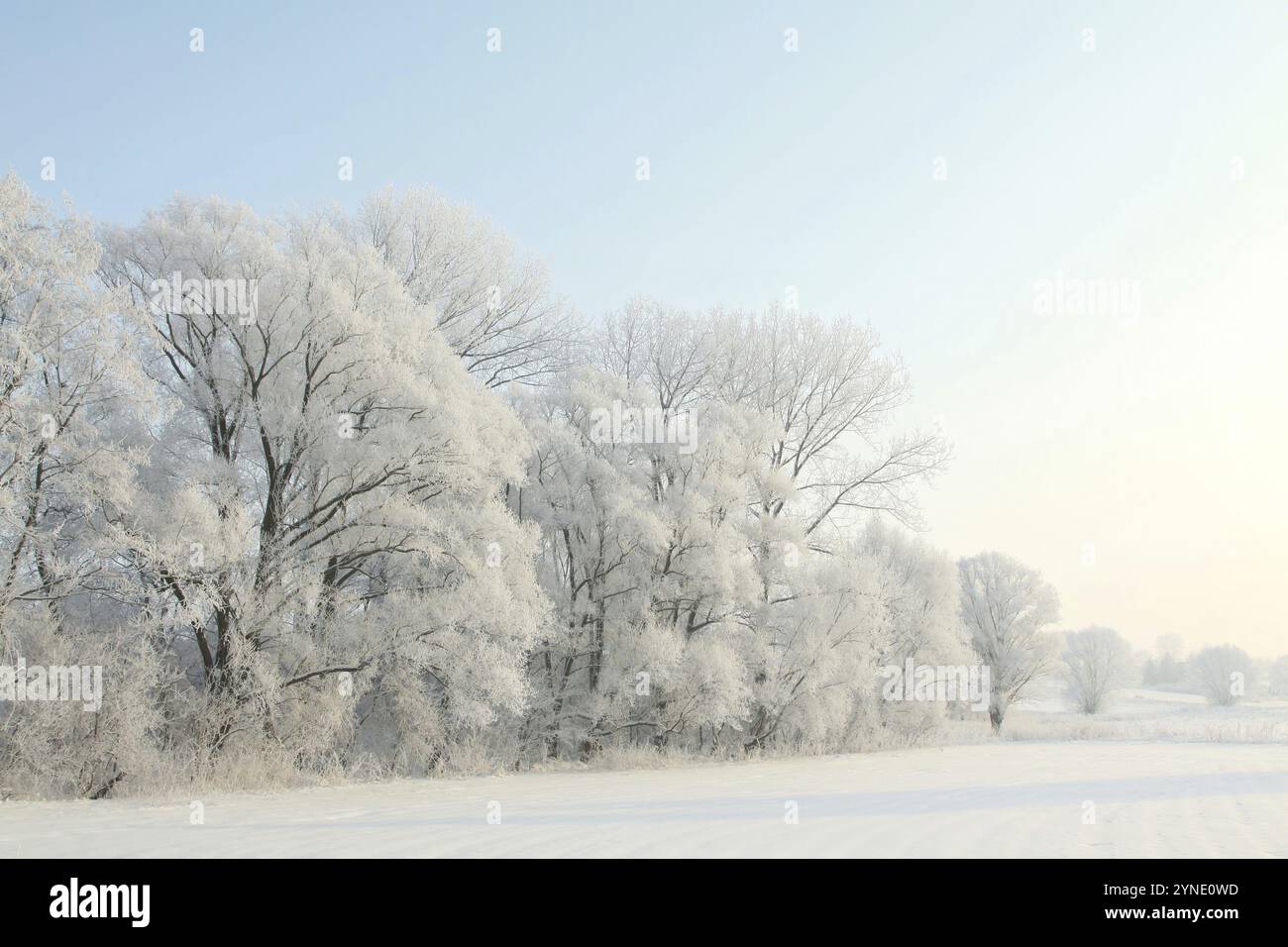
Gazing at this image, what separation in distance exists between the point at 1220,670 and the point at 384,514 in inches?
3082

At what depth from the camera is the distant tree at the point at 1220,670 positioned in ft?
239

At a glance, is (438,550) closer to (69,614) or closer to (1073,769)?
(69,614)

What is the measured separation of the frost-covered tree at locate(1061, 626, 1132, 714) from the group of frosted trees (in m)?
41.2

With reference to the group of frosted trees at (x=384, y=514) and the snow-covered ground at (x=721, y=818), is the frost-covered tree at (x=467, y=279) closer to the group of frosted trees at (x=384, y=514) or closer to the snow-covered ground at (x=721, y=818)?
the group of frosted trees at (x=384, y=514)

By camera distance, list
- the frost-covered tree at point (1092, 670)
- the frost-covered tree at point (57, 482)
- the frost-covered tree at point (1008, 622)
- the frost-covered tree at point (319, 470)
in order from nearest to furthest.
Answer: the frost-covered tree at point (57, 482) < the frost-covered tree at point (319, 470) < the frost-covered tree at point (1008, 622) < the frost-covered tree at point (1092, 670)

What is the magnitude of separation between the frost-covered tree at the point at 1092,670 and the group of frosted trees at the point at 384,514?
4124 centimetres

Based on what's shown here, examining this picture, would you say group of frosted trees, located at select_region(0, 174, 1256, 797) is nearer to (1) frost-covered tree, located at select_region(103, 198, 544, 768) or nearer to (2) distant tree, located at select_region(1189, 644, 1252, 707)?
(1) frost-covered tree, located at select_region(103, 198, 544, 768)

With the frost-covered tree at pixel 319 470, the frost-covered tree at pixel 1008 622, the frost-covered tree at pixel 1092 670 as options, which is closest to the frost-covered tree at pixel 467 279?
the frost-covered tree at pixel 319 470

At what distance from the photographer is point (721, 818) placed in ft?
35.1

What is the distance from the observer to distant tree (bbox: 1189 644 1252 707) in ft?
239

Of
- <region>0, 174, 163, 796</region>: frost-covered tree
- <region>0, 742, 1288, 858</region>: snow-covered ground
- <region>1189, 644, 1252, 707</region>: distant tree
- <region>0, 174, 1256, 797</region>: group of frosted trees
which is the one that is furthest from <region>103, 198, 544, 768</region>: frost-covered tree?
<region>1189, 644, 1252, 707</region>: distant tree

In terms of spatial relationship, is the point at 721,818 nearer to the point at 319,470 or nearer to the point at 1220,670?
the point at 319,470

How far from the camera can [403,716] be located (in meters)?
20.7

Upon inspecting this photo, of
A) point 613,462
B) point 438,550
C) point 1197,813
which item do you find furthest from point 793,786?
point 613,462
